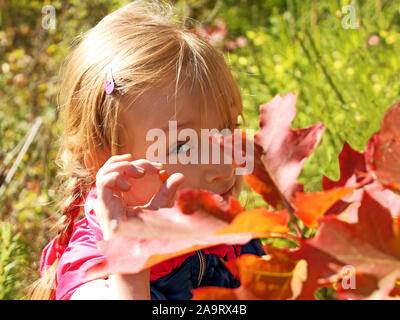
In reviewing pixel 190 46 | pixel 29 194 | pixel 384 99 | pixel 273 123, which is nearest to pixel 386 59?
pixel 384 99

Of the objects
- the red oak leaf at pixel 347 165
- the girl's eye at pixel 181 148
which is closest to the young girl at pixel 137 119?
the girl's eye at pixel 181 148

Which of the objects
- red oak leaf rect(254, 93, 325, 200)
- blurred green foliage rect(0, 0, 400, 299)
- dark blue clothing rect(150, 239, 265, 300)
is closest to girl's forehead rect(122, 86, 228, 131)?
dark blue clothing rect(150, 239, 265, 300)

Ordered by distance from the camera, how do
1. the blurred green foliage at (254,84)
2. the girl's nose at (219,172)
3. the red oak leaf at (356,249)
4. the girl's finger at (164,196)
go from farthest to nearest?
the blurred green foliage at (254,84)
the girl's nose at (219,172)
the girl's finger at (164,196)
the red oak leaf at (356,249)

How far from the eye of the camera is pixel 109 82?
1.09 meters

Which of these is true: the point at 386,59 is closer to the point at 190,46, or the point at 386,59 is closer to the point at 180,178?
the point at 190,46

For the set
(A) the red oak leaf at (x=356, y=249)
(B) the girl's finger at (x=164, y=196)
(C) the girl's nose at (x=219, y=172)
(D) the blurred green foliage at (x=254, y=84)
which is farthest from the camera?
(D) the blurred green foliage at (x=254, y=84)

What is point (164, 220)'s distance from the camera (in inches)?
15.4

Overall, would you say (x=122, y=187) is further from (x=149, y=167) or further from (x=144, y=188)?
(x=144, y=188)

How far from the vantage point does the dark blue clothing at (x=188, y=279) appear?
108cm

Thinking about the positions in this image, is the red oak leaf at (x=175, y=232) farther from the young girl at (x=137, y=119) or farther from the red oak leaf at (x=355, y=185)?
the young girl at (x=137, y=119)

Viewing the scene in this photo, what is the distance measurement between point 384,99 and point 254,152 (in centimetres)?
132

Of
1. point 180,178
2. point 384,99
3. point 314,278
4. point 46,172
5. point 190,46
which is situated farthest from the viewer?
point 46,172

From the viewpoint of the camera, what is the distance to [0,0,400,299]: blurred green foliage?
1.56 m
